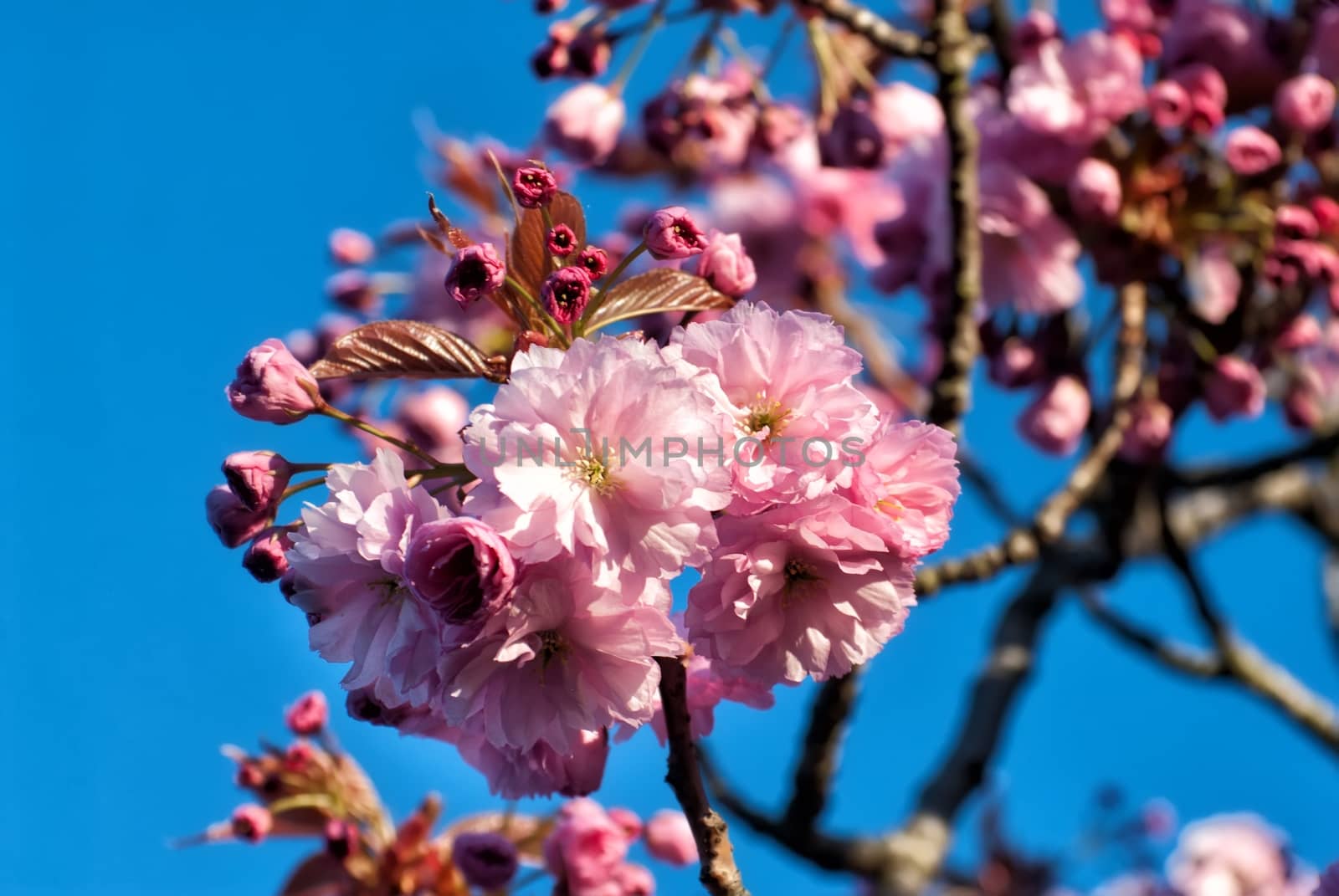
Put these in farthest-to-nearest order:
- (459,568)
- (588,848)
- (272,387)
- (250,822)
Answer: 1. (250,822)
2. (588,848)
3. (272,387)
4. (459,568)

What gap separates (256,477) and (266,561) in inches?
3.6

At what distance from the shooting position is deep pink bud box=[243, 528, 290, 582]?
48.4 inches

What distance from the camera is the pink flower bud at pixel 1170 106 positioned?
2.51m

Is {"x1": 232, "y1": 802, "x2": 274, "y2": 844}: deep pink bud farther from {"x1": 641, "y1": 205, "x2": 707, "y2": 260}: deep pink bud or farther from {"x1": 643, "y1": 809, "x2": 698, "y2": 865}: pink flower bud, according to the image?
{"x1": 641, "y1": 205, "x2": 707, "y2": 260}: deep pink bud

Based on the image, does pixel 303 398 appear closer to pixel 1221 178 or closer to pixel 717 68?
pixel 717 68

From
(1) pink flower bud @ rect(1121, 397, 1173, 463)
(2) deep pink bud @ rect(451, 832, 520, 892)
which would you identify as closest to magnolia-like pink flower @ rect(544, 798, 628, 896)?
(2) deep pink bud @ rect(451, 832, 520, 892)

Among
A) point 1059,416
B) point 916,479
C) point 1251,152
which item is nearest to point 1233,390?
point 1059,416

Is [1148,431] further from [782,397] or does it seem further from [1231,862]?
[1231,862]

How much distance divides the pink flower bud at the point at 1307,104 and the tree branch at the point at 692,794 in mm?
2077

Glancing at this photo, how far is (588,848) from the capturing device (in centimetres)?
169

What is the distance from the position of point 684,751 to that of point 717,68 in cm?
184

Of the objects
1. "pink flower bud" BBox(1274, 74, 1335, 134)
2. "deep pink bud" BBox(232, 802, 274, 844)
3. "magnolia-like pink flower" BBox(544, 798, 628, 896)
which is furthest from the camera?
"pink flower bud" BBox(1274, 74, 1335, 134)

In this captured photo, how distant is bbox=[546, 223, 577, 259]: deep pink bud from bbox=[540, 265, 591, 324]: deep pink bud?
4 cm

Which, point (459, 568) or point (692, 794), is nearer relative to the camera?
point (459, 568)
